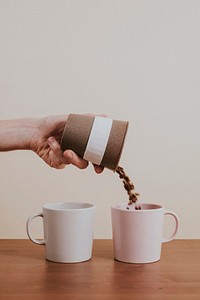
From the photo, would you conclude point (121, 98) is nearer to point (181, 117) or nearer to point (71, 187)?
point (181, 117)

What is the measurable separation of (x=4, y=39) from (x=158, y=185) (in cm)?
80

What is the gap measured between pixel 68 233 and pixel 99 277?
0.13m

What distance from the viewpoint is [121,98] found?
199 cm

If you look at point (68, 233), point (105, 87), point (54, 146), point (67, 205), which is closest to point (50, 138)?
point (54, 146)

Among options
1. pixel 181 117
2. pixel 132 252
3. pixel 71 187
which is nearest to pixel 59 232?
pixel 132 252

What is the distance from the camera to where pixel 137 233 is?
1.03 m

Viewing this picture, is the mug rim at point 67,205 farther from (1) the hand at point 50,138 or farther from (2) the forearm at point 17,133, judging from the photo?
(2) the forearm at point 17,133

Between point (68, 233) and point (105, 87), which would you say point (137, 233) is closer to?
point (68, 233)

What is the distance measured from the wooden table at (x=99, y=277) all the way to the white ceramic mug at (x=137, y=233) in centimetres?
2

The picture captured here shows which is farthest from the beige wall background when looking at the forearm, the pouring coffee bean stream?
the pouring coffee bean stream

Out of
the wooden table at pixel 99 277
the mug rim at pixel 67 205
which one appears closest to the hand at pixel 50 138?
the mug rim at pixel 67 205

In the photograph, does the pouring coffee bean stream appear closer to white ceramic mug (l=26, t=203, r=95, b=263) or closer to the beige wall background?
white ceramic mug (l=26, t=203, r=95, b=263)

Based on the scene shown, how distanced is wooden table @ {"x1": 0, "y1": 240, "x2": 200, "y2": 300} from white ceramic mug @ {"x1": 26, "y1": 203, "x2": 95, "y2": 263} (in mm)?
21

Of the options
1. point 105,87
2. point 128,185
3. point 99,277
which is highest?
point 105,87
